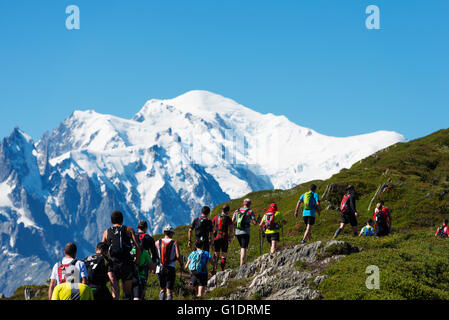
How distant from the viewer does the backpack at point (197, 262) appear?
1825 cm

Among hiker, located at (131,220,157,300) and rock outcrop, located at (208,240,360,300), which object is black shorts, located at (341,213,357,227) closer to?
rock outcrop, located at (208,240,360,300)

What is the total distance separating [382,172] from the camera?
4959 centimetres

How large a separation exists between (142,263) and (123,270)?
33.2 inches

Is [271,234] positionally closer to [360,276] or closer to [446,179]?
[360,276]

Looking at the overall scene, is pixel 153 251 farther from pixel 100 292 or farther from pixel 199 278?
pixel 100 292

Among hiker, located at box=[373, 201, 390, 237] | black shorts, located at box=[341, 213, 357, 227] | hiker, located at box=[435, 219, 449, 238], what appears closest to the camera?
black shorts, located at box=[341, 213, 357, 227]

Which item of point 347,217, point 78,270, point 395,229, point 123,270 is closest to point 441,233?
point 395,229

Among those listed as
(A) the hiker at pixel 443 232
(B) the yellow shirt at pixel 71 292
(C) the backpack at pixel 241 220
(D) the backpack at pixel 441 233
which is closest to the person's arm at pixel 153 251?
(B) the yellow shirt at pixel 71 292

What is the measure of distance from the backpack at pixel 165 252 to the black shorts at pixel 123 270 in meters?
1.93

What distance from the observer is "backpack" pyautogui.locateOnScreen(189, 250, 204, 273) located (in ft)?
59.9

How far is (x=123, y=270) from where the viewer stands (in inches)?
635

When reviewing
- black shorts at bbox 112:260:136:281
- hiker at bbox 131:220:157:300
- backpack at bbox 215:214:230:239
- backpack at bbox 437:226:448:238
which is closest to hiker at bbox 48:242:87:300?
black shorts at bbox 112:260:136:281

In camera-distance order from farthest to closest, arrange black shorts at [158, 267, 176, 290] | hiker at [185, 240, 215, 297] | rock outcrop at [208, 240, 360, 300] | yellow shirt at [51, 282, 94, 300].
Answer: hiker at [185, 240, 215, 297], black shorts at [158, 267, 176, 290], rock outcrop at [208, 240, 360, 300], yellow shirt at [51, 282, 94, 300]
